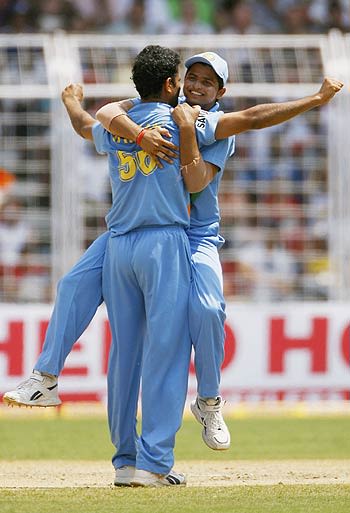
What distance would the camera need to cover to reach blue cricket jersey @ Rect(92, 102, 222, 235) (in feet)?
23.5

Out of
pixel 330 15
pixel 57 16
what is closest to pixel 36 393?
pixel 57 16

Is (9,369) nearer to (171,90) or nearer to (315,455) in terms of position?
(315,455)

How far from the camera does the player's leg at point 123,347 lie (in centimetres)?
732

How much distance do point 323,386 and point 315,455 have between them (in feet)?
11.7

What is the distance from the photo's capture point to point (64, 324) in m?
7.32

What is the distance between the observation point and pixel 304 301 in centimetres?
1406

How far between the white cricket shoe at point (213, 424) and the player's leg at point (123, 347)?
396mm

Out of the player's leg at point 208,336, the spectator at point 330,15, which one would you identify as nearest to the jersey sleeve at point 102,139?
the player's leg at point 208,336

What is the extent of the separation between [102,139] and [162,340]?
3.99 feet

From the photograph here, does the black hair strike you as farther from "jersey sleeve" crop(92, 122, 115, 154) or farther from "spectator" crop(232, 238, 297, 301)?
"spectator" crop(232, 238, 297, 301)

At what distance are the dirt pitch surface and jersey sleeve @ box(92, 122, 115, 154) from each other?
1.98 metres

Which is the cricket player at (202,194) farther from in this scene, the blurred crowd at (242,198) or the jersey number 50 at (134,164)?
the blurred crowd at (242,198)

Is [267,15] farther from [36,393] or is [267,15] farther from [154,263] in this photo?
[36,393]

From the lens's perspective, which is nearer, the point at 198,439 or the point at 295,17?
the point at 198,439
